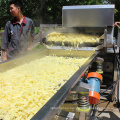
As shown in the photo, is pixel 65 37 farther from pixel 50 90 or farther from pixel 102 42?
pixel 50 90

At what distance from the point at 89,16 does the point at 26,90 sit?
3.94 m

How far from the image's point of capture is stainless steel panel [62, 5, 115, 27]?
5035mm

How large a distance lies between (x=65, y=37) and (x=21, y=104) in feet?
12.2

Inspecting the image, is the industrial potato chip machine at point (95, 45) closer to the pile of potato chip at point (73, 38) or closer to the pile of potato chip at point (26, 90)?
the pile of potato chip at point (73, 38)

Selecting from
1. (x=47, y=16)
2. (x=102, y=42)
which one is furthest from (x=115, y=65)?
(x=47, y=16)

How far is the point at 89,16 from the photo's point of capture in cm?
530

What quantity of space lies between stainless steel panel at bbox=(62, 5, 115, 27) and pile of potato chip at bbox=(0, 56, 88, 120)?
2560 millimetres

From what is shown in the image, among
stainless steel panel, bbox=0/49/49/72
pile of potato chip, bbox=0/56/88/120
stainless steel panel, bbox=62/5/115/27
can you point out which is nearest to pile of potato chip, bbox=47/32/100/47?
stainless steel panel, bbox=62/5/115/27

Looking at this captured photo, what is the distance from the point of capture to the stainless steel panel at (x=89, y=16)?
16.5 ft

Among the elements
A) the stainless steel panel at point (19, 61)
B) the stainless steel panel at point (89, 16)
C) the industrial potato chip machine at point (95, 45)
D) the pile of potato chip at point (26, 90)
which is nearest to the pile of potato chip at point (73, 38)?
the industrial potato chip machine at point (95, 45)

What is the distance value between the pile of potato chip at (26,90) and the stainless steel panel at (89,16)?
2.56 meters

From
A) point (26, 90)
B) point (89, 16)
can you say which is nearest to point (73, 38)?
point (89, 16)

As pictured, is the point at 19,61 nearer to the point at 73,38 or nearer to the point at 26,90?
the point at 26,90

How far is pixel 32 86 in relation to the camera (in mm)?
2361
